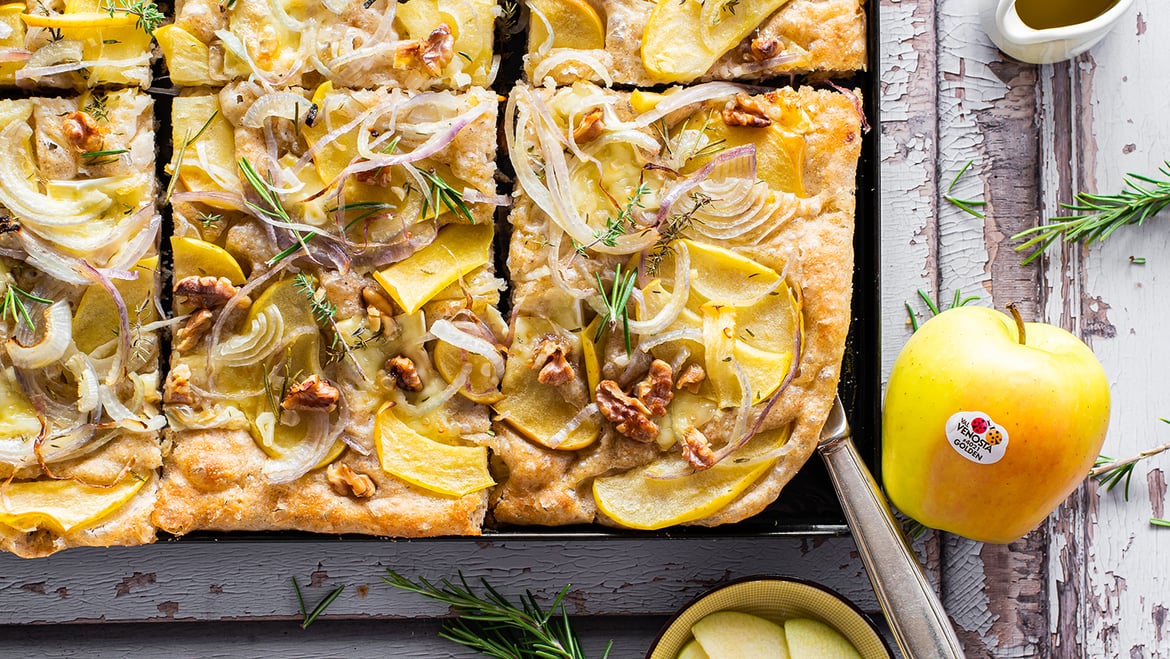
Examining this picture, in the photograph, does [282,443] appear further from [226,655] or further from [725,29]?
[725,29]

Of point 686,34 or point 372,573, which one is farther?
point 372,573

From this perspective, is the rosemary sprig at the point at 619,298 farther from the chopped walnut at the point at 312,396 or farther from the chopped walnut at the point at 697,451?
the chopped walnut at the point at 312,396

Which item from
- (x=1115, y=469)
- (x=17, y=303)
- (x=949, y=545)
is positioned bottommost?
(x=949, y=545)

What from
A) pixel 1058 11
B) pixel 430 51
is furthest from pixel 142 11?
pixel 1058 11

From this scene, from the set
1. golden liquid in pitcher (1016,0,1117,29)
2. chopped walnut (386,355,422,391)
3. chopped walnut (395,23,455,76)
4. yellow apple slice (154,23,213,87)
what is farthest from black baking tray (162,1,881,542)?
golden liquid in pitcher (1016,0,1117,29)

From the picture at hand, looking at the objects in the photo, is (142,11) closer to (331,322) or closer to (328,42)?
(328,42)

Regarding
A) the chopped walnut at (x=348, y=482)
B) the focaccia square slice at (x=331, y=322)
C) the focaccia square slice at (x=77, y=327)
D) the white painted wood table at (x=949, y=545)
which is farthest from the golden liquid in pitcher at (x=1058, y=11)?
the focaccia square slice at (x=77, y=327)

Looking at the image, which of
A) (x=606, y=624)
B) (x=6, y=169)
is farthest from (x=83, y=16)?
(x=606, y=624)
